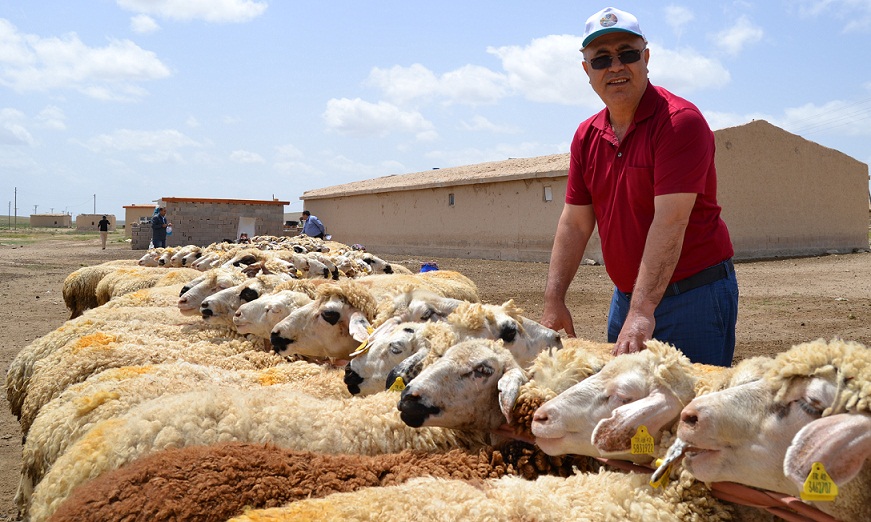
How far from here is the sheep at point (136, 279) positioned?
9.14 m

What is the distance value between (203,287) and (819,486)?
5781 mm

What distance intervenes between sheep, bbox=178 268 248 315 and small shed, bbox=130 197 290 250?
70.2 feet

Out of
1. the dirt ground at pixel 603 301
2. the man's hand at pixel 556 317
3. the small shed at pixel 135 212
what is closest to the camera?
the man's hand at pixel 556 317

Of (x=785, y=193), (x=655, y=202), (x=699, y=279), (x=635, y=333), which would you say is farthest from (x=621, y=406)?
(x=785, y=193)

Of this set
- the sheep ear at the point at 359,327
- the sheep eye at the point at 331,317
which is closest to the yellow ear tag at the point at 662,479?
the sheep ear at the point at 359,327

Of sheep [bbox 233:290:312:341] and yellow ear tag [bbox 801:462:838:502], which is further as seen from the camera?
sheep [bbox 233:290:312:341]

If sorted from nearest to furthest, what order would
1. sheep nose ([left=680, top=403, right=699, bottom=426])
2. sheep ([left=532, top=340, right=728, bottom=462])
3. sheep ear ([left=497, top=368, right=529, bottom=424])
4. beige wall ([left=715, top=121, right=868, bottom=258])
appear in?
sheep nose ([left=680, top=403, right=699, bottom=426]) < sheep ([left=532, top=340, right=728, bottom=462]) < sheep ear ([left=497, top=368, right=529, bottom=424]) < beige wall ([left=715, top=121, right=868, bottom=258])

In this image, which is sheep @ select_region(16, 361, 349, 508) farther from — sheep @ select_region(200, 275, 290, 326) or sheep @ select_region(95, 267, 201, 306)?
sheep @ select_region(95, 267, 201, 306)

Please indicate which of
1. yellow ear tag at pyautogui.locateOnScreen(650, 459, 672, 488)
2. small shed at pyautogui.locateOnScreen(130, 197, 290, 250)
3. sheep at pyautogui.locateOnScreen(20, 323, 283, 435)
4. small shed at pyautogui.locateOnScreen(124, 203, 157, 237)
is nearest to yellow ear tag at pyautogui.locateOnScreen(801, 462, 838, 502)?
yellow ear tag at pyautogui.locateOnScreen(650, 459, 672, 488)

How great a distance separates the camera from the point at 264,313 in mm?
5723

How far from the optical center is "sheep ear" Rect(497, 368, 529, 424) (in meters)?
3.04

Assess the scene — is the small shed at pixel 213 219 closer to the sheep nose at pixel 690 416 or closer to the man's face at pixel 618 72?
the man's face at pixel 618 72

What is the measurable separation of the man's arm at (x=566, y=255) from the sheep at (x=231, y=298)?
3.05m

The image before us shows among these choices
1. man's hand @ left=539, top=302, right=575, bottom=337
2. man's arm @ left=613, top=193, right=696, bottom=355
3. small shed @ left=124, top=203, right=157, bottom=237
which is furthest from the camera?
small shed @ left=124, top=203, right=157, bottom=237
